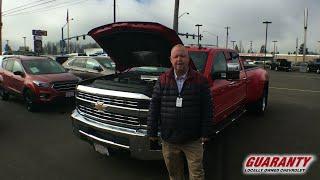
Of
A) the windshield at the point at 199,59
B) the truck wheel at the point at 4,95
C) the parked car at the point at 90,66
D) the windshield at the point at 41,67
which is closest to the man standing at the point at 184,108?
the windshield at the point at 199,59

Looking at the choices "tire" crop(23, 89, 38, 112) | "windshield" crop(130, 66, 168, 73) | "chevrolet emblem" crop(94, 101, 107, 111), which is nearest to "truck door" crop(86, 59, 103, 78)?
"tire" crop(23, 89, 38, 112)

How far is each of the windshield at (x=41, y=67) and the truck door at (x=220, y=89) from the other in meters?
6.31

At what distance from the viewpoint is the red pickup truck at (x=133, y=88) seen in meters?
4.81

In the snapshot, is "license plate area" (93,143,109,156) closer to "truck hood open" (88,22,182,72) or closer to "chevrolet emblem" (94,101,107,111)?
"chevrolet emblem" (94,101,107,111)

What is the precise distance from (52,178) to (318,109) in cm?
892

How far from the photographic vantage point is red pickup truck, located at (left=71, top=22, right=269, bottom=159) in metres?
4.81

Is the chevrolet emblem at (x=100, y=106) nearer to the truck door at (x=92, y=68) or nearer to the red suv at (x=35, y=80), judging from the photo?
the red suv at (x=35, y=80)

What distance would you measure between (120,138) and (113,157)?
1200 millimetres

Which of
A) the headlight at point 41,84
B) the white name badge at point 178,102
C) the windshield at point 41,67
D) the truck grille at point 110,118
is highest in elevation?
the windshield at point 41,67

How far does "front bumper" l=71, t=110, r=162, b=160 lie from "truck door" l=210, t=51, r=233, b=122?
4.82 ft

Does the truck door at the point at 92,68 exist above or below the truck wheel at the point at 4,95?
above

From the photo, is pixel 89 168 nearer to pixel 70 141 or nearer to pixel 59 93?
pixel 70 141

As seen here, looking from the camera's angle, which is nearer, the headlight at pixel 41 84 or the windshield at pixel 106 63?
the headlight at pixel 41 84

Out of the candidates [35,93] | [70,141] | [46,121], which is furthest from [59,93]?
[70,141]
